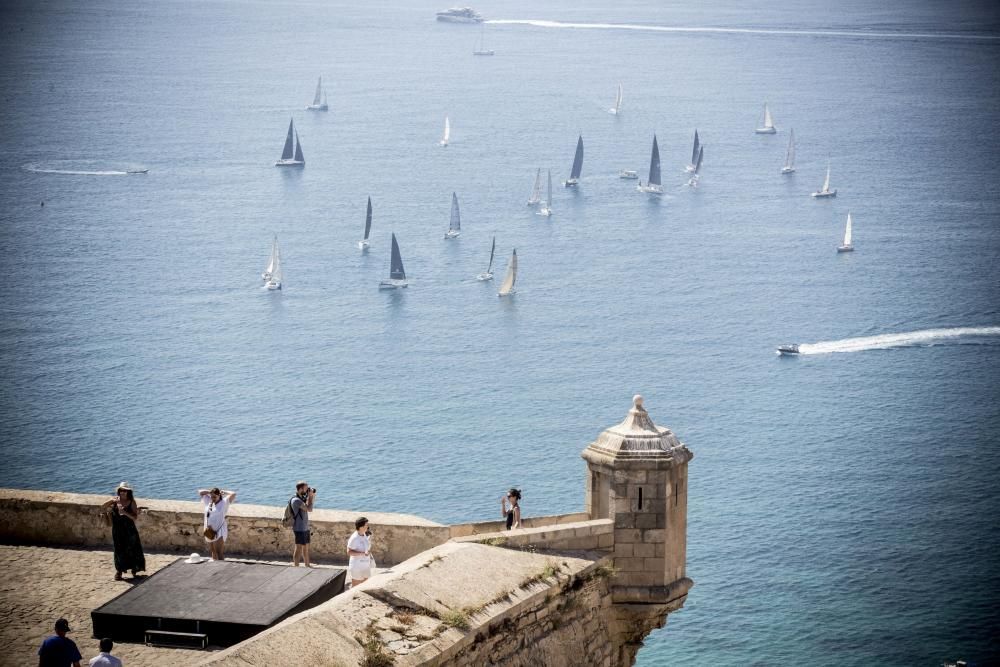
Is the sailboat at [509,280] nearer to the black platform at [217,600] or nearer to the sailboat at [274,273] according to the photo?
the sailboat at [274,273]

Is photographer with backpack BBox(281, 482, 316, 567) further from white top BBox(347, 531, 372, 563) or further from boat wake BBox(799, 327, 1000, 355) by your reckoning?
boat wake BBox(799, 327, 1000, 355)

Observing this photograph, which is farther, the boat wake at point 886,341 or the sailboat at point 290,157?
the sailboat at point 290,157

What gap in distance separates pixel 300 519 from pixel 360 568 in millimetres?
1184

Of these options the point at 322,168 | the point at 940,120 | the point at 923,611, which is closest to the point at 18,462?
the point at 923,611

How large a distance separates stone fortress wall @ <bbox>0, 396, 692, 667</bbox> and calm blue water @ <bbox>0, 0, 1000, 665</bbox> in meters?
46.0

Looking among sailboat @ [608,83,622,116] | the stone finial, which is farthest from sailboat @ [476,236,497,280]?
the stone finial

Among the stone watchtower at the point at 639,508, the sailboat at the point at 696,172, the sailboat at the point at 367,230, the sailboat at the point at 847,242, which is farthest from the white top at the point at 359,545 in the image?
the sailboat at the point at 696,172

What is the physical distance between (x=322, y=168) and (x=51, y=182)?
29.1 m

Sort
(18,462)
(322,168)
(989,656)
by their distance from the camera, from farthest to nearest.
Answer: (322,168), (18,462), (989,656)

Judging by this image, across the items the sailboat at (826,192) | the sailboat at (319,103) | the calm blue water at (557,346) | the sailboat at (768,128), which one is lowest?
the calm blue water at (557,346)

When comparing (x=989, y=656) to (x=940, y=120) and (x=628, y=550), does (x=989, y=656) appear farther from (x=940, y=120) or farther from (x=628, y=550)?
(x=940, y=120)

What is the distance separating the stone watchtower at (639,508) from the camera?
15125 mm

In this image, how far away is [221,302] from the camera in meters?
114

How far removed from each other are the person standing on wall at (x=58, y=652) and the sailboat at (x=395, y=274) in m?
101
